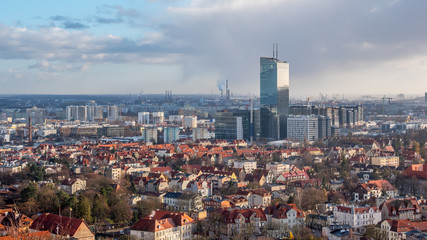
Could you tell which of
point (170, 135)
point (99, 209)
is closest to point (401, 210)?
point (99, 209)

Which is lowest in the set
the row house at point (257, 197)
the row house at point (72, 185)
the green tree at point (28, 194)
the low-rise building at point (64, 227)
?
the row house at point (257, 197)

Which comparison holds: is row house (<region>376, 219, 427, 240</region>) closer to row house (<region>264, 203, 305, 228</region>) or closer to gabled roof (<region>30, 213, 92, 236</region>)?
row house (<region>264, 203, 305, 228</region>)

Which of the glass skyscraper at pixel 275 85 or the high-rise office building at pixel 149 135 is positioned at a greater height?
the glass skyscraper at pixel 275 85

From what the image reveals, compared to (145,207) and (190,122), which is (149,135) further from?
(145,207)

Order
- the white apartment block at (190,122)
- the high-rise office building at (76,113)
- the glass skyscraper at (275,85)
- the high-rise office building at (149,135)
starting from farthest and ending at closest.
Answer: the high-rise office building at (76,113) → the white apartment block at (190,122) → the glass skyscraper at (275,85) → the high-rise office building at (149,135)

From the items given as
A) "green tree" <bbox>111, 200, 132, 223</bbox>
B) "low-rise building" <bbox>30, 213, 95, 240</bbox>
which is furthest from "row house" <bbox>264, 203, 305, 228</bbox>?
"low-rise building" <bbox>30, 213, 95, 240</bbox>

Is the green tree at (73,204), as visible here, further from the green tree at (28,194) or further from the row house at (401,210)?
the row house at (401,210)

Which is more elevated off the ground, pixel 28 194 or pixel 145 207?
pixel 28 194

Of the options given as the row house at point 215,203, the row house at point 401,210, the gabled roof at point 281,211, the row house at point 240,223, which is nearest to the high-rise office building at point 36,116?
the row house at point 215,203

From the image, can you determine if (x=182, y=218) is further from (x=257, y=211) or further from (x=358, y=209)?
(x=358, y=209)

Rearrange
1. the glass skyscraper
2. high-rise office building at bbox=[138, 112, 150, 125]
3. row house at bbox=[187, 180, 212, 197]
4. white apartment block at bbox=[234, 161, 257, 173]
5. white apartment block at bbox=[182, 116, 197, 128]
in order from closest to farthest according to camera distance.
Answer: row house at bbox=[187, 180, 212, 197], white apartment block at bbox=[234, 161, 257, 173], the glass skyscraper, white apartment block at bbox=[182, 116, 197, 128], high-rise office building at bbox=[138, 112, 150, 125]
